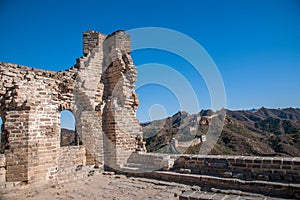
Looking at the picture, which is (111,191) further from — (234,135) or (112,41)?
(234,135)

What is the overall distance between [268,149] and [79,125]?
829 inches

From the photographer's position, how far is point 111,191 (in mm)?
6777

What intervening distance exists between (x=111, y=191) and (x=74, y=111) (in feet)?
14.8

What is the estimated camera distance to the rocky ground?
616 centimetres

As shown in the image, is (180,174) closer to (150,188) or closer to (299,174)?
(150,188)

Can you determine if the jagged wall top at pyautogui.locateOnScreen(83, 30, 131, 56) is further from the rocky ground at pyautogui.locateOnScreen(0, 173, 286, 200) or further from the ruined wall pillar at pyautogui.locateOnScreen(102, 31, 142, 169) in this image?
the rocky ground at pyautogui.locateOnScreen(0, 173, 286, 200)

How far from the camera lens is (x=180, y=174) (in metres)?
7.36

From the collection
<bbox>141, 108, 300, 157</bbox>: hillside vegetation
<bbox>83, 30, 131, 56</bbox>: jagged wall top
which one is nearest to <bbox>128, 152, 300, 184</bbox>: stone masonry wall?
<bbox>83, 30, 131, 56</bbox>: jagged wall top

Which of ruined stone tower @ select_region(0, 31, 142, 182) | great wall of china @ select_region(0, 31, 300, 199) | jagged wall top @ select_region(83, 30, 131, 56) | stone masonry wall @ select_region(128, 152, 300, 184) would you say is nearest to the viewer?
stone masonry wall @ select_region(128, 152, 300, 184)

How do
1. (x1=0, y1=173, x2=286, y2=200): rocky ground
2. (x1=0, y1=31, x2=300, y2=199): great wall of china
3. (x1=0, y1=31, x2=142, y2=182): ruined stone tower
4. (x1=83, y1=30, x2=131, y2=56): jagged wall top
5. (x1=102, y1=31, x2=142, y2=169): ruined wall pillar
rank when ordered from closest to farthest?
(x1=0, y1=173, x2=286, y2=200): rocky ground < (x1=0, y1=31, x2=300, y2=199): great wall of china < (x1=0, y1=31, x2=142, y2=182): ruined stone tower < (x1=102, y1=31, x2=142, y2=169): ruined wall pillar < (x1=83, y1=30, x2=131, y2=56): jagged wall top

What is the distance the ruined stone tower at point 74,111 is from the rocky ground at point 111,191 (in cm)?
58

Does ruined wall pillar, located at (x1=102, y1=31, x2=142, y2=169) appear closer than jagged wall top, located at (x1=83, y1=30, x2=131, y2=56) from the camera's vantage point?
Yes

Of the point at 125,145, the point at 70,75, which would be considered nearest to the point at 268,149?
the point at 125,145

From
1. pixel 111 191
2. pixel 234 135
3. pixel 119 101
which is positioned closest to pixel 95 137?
pixel 119 101
